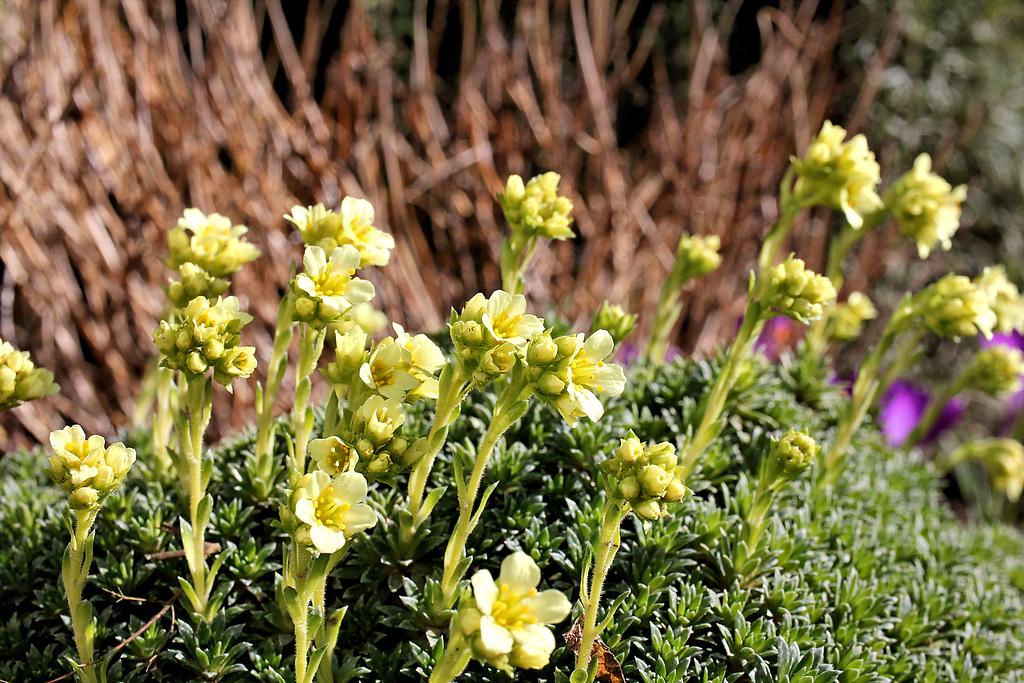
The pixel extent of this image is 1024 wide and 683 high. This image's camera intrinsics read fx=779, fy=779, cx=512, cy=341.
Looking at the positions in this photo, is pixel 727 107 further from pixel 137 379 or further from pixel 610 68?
pixel 137 379

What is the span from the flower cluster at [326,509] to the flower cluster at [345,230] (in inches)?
16.0

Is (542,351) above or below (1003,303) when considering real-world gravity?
above

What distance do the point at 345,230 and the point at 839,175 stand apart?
104 cm

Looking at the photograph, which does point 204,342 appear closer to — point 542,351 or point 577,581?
point 542,351

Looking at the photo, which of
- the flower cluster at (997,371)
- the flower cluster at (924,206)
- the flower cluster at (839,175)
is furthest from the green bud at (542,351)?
the flower cluster at (997,371)

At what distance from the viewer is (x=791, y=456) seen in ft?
4.28

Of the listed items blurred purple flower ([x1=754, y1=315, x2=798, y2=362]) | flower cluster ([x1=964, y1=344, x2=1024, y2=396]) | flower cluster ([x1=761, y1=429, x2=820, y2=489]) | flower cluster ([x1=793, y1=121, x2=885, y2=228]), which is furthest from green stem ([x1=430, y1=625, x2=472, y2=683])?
blurred purple flower ([x1=754, y1=315, x2=798, y2=362])

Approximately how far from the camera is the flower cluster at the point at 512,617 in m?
0.91

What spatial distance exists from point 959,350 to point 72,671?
4596 mm

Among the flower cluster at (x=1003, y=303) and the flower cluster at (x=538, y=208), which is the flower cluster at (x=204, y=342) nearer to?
the flower cluster at (x=538, y=208)

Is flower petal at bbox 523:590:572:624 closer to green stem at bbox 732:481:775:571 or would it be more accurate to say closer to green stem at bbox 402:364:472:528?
green stem at bbox 402:364:472:528

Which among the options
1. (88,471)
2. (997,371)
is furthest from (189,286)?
(997,371)

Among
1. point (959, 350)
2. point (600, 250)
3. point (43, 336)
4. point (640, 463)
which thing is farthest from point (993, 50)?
point (43, 336)

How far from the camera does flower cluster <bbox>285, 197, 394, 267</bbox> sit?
4.18ft
